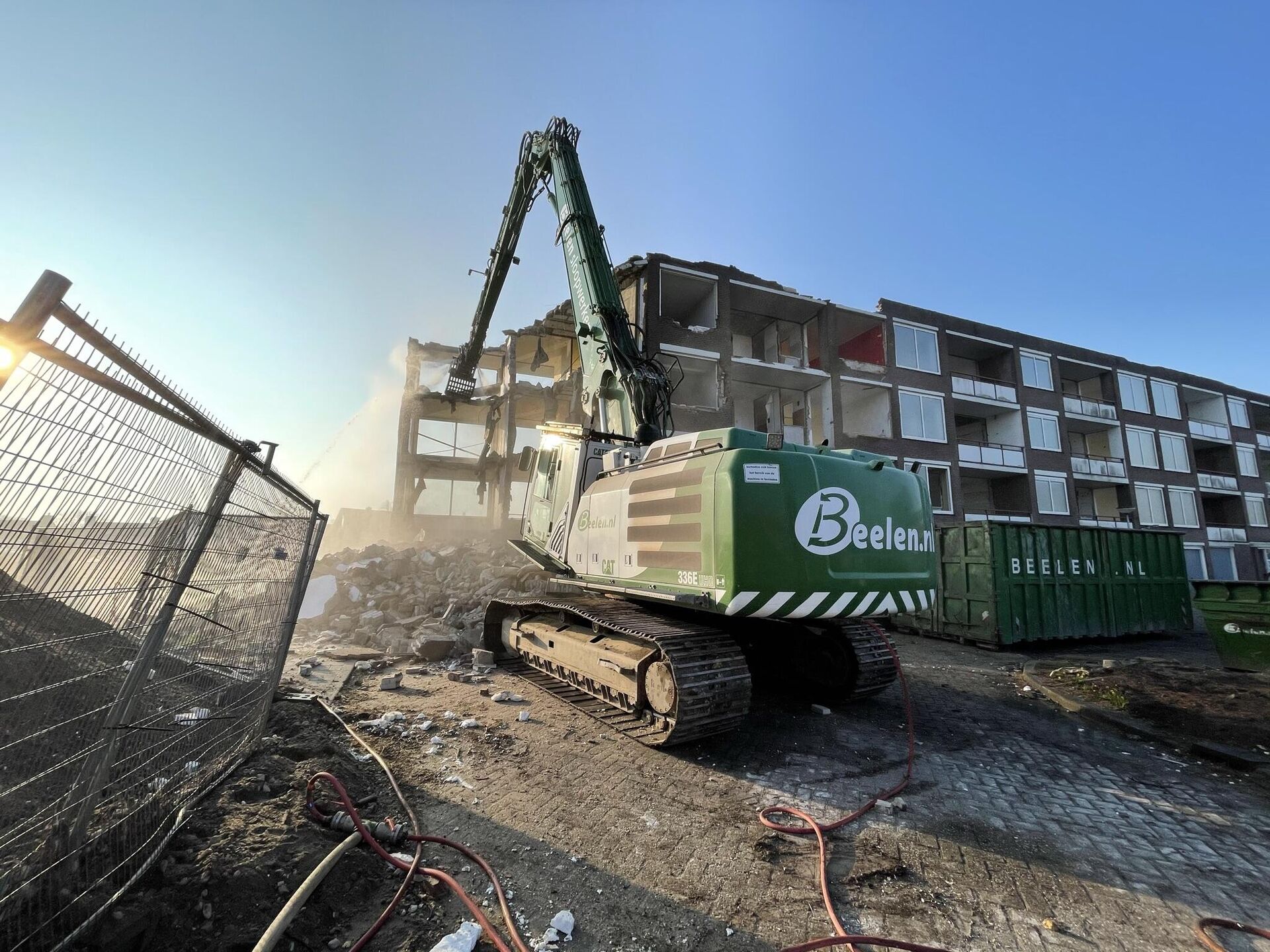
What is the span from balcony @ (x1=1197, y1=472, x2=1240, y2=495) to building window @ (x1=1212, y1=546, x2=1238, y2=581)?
321cm

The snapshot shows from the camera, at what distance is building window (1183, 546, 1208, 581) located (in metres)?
27.4

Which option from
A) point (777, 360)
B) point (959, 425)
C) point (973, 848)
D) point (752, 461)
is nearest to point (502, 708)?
point (752, 461)

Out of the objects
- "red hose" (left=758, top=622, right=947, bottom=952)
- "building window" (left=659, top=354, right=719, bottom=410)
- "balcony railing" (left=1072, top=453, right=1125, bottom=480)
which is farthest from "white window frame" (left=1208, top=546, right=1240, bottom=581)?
"red hose" (left=758, top=622, right=947, bottom=952)

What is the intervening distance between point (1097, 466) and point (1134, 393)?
19.8ft

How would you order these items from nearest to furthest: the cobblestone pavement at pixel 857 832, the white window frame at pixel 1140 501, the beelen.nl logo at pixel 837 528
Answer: the cobblestone pavement at pixel 857 832
the beelen.nl logo at pixel 837 528
the white window frame at pixel 1140 501

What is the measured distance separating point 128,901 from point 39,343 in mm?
2336

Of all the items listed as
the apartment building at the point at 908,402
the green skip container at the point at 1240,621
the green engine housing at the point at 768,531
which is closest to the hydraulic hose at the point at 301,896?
the green engine housing at the point at 768,531

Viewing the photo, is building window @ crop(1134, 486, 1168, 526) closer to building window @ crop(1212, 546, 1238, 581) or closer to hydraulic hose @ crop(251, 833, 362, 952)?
building window @ crop(1212, 546, 1238, 581)

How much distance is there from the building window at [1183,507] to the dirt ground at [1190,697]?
2587 cm

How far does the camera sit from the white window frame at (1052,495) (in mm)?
24016

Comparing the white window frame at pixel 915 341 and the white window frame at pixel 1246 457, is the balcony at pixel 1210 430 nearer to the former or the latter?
the white window frame at pixel 1246 457

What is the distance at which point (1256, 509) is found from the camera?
31.7 metres

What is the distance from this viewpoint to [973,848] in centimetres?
353

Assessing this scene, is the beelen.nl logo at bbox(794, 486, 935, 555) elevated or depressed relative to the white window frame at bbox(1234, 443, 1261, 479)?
depressed
